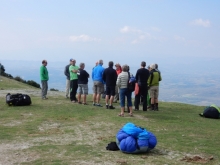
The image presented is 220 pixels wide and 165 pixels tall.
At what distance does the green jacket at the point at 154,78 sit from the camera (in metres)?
18.1

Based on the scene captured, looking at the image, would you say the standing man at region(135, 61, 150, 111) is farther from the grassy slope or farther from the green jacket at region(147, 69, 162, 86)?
the grassy slope

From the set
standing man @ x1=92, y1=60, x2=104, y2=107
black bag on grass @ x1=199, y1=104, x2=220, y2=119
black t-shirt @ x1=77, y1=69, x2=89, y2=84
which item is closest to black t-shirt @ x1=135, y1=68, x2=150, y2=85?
standing man @ x1=92, y1=60, x2=104, y2=107

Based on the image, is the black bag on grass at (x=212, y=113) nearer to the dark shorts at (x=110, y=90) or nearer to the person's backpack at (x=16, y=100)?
the dark shorts at (x=110, y=90)

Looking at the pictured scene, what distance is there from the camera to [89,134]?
466 inches

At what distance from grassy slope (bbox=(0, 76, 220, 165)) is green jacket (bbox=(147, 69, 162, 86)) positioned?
1.82m

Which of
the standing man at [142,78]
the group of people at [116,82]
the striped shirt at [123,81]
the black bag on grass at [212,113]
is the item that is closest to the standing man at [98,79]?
the group of people at [116,82]

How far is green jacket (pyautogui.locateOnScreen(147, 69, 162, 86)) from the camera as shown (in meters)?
18.1

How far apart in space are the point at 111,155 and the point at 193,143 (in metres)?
3.07

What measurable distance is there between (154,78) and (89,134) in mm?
7287

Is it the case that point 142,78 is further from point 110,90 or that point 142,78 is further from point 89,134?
point 89,134

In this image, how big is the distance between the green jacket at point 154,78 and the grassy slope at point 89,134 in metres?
1.82

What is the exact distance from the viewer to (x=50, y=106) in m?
18.5

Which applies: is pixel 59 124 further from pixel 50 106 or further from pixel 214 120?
pixel 214 120

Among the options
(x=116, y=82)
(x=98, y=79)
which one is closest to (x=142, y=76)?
(x=116, y=82)
